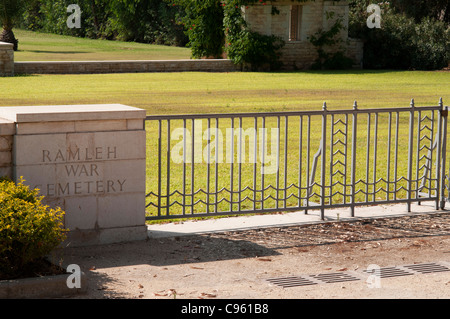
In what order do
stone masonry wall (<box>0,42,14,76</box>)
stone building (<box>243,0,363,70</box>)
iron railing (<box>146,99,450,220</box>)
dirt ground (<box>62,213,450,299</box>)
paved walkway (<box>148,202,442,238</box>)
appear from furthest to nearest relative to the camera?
stone building (<box>243,0,363,70</box>)
stone masonry wall (<box>0,42,14,76</box>)
iron railing (<box>146,99,450,220</box>)
paved walkway (<box>148,202,442,238</box>)
dirt ground (<box>62,213,450,299</box>)

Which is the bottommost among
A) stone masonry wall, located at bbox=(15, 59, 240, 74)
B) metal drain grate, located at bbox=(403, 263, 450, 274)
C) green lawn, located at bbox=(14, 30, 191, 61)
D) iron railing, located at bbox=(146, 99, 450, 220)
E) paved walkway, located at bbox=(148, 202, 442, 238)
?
metal drain grate, located at bbox=(403, 263, 450, 274)

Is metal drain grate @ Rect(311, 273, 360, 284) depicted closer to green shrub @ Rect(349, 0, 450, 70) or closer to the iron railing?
the iron railing

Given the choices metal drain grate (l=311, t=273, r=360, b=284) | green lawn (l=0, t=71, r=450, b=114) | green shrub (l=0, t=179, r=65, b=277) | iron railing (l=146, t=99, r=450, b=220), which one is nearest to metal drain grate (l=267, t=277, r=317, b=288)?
metal drain grate (l=311, t=273, r=360, b=284)

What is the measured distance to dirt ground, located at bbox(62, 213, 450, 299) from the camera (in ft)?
18.7

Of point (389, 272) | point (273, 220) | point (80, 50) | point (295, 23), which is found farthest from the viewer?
point (80, 50)

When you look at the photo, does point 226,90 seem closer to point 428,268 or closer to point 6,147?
point 6,147

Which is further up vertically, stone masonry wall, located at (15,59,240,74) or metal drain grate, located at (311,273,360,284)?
stone masonry wall, located at (15,59,240,74)

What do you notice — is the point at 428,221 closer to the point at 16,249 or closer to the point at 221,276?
the point at 221,276

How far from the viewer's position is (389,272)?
20.6ft

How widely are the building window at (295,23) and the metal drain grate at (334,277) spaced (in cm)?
2736

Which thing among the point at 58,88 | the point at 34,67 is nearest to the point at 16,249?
the point at 58,88

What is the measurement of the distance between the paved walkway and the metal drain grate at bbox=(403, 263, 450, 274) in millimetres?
1577

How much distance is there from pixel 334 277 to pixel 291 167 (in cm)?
501

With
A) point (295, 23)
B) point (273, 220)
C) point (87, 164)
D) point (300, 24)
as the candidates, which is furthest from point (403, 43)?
point (87, 164)
